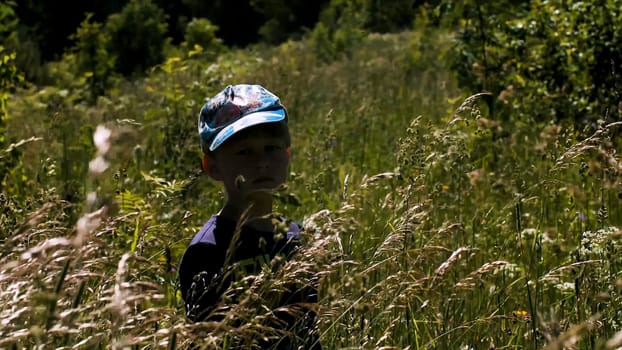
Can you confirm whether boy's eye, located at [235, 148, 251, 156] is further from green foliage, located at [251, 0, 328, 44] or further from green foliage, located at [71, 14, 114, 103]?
green foliage, located at [251, 0, 328, 44]

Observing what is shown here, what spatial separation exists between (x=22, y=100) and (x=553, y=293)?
8.69 meters

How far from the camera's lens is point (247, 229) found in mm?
2150

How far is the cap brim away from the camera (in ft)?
7.11

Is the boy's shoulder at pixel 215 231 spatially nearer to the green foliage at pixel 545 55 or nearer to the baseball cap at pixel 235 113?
the baseball cap at pixel 235 113

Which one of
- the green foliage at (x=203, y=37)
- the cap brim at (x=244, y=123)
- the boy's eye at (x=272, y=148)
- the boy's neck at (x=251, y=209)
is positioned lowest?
the green foliage at (x=203, y=37)

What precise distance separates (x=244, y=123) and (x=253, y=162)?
100mm

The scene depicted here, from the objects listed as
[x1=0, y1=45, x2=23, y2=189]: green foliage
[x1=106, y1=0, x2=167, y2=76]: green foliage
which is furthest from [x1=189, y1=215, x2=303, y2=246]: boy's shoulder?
[x1=106, y1=0, x2=167, y2=76]: green foliage

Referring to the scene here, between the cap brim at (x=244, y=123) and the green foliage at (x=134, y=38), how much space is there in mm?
19369

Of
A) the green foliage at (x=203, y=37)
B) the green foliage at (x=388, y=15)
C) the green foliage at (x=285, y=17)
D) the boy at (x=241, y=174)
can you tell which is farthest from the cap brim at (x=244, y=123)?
the green foliage at (x=285, y=17)

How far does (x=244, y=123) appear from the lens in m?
2.18

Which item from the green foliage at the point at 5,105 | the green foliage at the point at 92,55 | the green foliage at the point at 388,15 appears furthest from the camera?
the green foliage at the point at 388,15

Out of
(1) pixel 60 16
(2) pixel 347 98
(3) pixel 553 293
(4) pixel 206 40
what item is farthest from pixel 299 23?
(3) pixel 553 293

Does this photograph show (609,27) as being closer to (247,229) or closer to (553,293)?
(553,293)

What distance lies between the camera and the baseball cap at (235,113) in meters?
2.19
